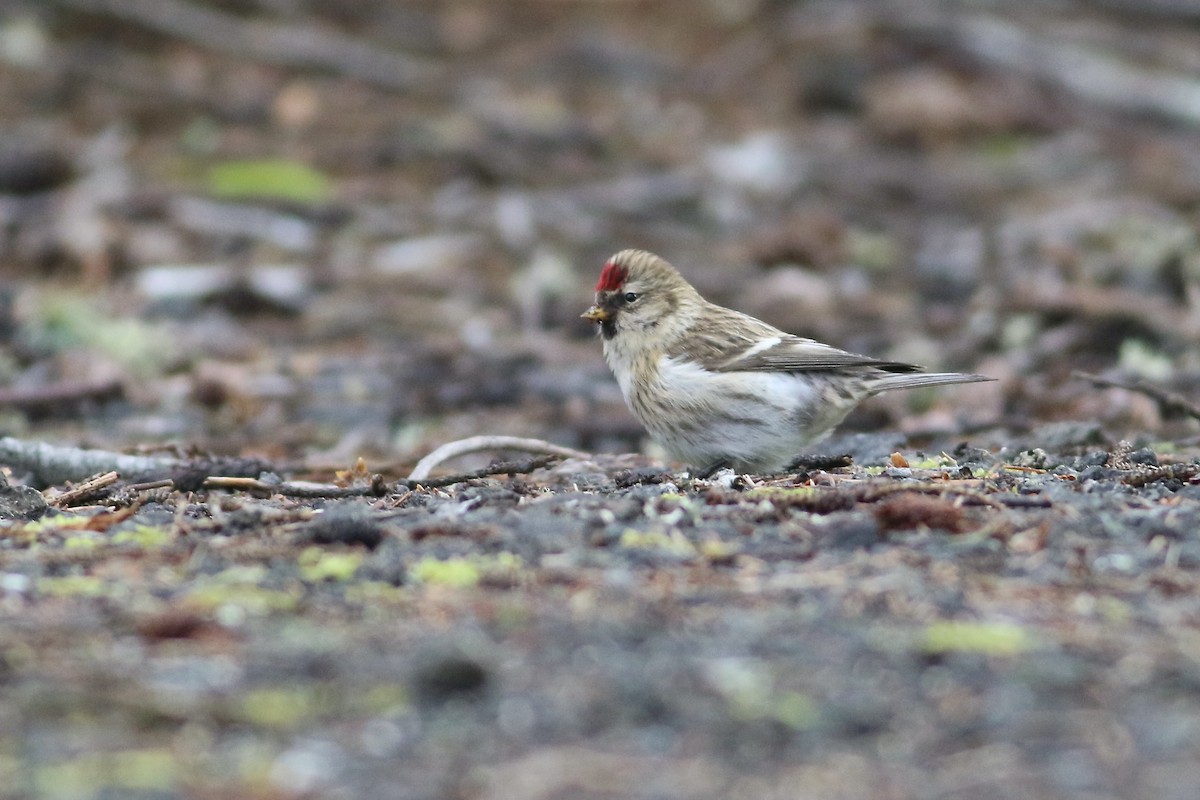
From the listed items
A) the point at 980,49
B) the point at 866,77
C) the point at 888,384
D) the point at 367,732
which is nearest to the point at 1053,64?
the point at 980,49

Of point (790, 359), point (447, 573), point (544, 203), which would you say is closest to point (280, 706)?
point (447, 573)

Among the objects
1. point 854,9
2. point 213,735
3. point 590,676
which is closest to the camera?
point 213,735

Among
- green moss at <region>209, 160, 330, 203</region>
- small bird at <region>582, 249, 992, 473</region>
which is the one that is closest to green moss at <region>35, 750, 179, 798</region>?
small bird at <region>582, 249, 992, 473</region>

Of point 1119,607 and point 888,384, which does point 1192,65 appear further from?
point 1119,607

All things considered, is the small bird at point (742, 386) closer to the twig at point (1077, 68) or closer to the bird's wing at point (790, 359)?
the bird's wing at point (790, 359)

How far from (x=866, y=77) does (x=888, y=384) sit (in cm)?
818

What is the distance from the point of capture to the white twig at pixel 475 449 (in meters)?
5.42

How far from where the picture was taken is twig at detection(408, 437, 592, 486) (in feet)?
17.8

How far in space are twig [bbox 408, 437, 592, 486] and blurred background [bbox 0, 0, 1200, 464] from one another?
0.92m

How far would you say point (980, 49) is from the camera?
42.4 feet

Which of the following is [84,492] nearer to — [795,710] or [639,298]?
[639,298]

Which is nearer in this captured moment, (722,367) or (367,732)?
(367,732)

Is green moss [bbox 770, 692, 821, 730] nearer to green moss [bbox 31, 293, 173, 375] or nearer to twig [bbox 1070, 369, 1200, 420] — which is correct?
twig [bbox 1070, 369, 1200, 420]

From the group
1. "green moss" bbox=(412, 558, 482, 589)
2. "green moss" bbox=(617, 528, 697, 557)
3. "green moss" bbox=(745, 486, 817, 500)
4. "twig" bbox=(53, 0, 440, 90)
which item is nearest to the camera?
"green moss" bbox=(412, 558, 482, 589)
